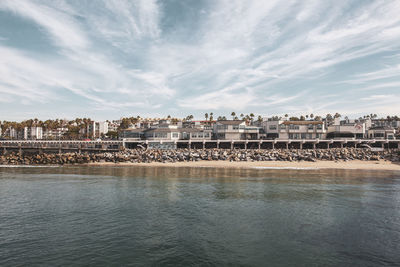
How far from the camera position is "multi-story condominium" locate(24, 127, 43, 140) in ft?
626

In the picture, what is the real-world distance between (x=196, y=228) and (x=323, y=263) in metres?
8.50

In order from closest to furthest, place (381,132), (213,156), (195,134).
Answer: (213,156) → (195,134) → (381,132)

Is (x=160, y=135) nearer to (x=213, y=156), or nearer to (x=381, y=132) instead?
(x=213, y=156)

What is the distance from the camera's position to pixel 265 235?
1708 cm

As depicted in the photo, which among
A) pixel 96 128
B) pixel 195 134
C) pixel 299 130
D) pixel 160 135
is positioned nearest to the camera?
pixel 299 130

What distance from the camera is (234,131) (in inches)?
3083

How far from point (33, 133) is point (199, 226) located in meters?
216

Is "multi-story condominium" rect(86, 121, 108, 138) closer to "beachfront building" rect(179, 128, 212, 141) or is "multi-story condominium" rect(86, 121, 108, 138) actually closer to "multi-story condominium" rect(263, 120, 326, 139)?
"beachfront building" rect(179, 128, 212, 141)

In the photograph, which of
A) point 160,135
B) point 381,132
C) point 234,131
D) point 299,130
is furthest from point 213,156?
point 381,132

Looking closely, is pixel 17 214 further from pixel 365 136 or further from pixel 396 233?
pixel 365 136

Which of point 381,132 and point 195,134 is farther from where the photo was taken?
point 381,132

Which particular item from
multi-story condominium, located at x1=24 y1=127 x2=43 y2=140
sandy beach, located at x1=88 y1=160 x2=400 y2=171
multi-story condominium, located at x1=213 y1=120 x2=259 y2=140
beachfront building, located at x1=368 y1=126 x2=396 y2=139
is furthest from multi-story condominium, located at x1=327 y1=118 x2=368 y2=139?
multi-story condominium, located at x1=24 y1=127 x2=43 y2=140

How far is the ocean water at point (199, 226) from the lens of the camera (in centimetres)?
1405

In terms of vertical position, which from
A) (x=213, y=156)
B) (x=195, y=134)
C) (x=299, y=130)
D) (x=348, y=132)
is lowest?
(x=213, y=156)
